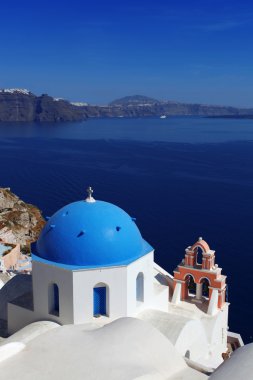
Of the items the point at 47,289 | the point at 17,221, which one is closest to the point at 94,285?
the point at 47,289

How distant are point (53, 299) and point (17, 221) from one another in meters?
24.4

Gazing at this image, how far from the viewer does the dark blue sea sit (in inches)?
1334

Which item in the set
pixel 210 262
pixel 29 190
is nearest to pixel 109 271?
pixel 210 262

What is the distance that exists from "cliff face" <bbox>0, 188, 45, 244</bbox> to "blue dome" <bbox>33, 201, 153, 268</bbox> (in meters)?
18.9

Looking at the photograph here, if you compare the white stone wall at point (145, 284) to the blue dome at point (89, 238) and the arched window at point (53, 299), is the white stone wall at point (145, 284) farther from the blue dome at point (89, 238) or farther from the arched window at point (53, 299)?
the arched window at point (53, 299)

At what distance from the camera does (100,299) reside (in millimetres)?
12312

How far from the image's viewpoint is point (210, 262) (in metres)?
15.2

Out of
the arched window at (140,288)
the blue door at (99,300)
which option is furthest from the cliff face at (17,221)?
the blue door at (99,300)

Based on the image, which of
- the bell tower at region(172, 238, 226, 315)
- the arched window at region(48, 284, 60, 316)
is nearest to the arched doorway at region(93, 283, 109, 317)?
the arched window at region(48, 284, 60, 316)

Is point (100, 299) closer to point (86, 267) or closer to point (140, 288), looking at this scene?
point (86, 267)

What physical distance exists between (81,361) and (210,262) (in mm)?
7503

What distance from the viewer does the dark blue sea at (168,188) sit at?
111ft

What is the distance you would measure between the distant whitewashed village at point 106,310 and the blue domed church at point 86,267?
29 millimetres

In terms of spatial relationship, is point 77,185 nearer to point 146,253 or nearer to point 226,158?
point 226,158
